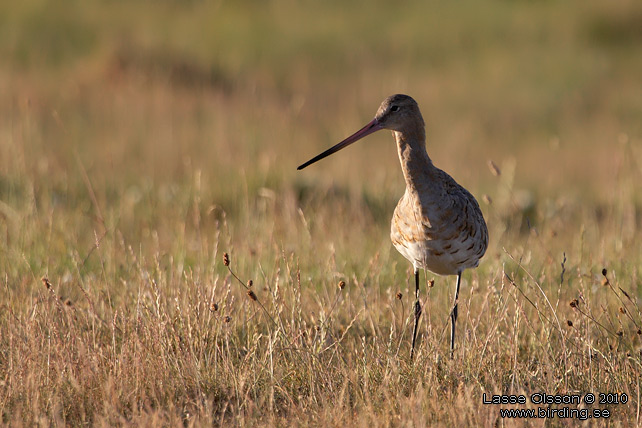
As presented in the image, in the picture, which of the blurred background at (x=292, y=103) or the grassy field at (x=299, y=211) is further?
the blurred background at (x=292, y=103)

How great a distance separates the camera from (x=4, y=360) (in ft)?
12.4

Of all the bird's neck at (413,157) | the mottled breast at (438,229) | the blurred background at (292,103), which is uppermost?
the blurred background at (292,103)

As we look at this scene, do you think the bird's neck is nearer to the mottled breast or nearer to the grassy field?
the mottled breast

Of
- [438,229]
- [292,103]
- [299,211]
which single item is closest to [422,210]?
[438,229]

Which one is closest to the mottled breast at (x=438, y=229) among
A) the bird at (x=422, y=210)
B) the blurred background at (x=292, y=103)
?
the bird at (x=422, y=210)

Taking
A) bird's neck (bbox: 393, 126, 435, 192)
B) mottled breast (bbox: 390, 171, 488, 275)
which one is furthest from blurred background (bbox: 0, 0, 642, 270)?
bird's neck (bbox: 393, 126, 435, 192)

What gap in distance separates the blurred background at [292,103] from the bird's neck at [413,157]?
1.65m

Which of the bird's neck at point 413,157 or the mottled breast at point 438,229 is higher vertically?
the bird's neck at point 413,157

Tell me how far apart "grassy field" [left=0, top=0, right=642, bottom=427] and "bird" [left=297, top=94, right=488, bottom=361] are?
0.28 meters

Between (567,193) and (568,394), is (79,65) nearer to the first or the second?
(567,193)

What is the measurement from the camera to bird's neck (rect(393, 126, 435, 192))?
4.12 metres

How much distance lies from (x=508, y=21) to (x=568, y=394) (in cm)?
1446

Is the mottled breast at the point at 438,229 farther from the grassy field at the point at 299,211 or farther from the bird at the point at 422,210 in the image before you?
the grassy field at the point at 299,211

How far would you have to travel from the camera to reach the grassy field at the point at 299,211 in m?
3.64
